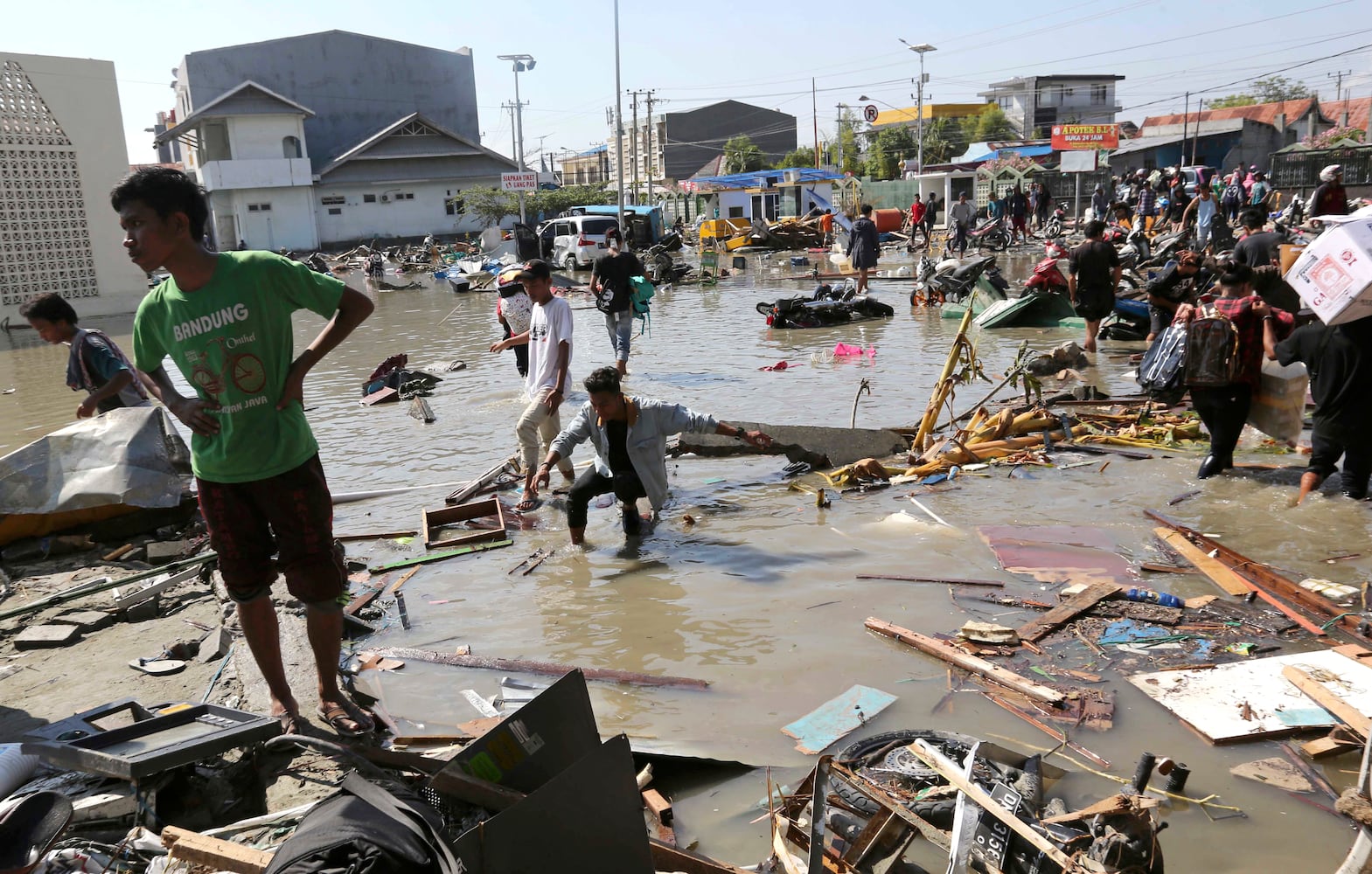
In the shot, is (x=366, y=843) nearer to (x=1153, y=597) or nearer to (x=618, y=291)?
(x=1153, y=597)

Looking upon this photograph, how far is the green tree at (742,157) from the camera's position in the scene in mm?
71750

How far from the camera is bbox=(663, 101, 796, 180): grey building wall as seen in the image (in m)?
88.8

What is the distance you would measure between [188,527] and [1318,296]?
7718 millimetres

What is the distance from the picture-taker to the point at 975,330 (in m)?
14.7

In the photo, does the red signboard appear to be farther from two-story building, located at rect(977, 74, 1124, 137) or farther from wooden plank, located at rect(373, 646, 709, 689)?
wooden plank, located at rect(373, 646, 709, 689)

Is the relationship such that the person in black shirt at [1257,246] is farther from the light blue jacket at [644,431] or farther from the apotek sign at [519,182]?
the apotek sign at [519,182]

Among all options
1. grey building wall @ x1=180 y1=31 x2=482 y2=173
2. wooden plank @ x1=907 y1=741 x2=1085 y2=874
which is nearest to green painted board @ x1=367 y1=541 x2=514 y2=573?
wooden plank @ x1=907 y1=741 x2=1085 y2=874

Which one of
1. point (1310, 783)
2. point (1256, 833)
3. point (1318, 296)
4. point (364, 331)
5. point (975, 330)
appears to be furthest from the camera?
point (364, 331)

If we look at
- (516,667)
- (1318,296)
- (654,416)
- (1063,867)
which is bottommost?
(516,667)

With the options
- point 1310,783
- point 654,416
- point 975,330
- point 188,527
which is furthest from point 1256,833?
A: point 975,330

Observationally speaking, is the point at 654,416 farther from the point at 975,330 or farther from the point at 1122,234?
the point at 1122,234

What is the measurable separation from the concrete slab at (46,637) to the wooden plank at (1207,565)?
20.0 feet

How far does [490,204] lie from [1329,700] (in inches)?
1944

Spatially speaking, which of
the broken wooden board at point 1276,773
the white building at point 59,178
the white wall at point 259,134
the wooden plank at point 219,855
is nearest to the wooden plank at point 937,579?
the broken wooden board at point 1276,773
